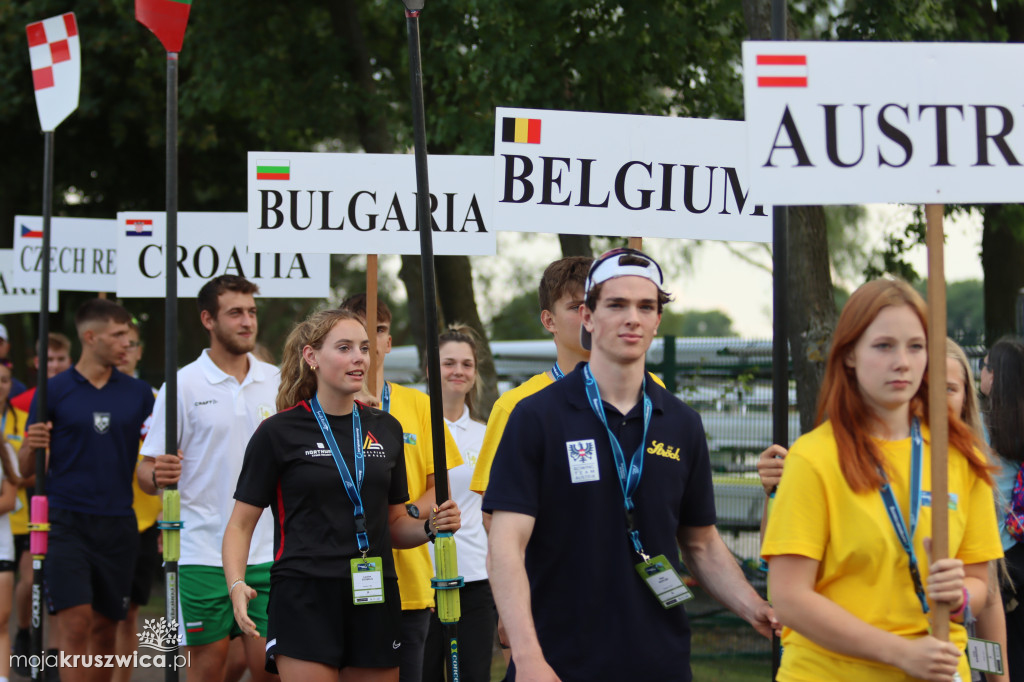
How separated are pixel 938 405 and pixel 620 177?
2.50 metres

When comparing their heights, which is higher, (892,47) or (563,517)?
(892,47)

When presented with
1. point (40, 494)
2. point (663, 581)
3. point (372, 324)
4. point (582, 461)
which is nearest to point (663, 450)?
point (582, 461)

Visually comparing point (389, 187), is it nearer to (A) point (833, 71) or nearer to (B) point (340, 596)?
(B) point (340, 596)

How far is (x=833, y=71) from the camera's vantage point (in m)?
3.60

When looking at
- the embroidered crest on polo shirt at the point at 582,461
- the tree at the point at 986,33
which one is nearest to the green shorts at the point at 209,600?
the embroidered crest on polo shirt at the point at 582,461

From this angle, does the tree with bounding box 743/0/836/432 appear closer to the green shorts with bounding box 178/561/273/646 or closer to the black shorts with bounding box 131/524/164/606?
the green shorts with bounding box 178/561/273/646

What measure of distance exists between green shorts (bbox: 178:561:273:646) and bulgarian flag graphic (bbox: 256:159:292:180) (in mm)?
1967

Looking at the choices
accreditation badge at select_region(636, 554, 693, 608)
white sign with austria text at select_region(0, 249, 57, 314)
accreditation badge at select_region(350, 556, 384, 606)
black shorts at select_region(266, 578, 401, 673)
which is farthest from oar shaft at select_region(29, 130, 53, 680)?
accreditation badge at select_region(636, 554, 693, 608)

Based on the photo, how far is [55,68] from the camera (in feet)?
27.9

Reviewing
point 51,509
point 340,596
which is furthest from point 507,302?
point 340,596

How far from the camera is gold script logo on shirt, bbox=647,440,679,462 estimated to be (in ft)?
12.4

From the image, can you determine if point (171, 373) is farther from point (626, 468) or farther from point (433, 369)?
point (626, 468)

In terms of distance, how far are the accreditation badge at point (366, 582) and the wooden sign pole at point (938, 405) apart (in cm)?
230

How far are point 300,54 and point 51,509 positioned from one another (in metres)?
7.84
